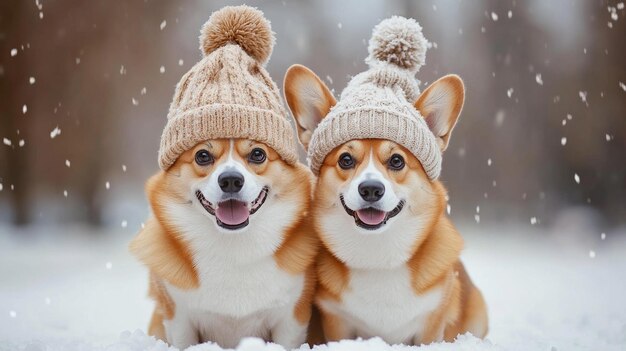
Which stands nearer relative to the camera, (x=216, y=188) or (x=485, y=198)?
(x=216, y=188)

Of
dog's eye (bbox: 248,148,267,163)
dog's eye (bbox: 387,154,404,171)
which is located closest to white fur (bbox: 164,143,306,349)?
dog's eye (bbox: 248,148,267,163)

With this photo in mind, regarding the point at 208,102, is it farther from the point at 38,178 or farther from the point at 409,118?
the point at 38,178

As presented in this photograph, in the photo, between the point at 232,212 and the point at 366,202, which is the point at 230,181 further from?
the point at 366,202

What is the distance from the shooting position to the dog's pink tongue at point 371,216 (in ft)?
9.55

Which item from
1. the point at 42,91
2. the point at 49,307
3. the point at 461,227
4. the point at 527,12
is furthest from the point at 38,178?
the point at 527,12

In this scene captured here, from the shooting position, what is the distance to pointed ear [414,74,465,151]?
321cm

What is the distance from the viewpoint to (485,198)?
339 inches

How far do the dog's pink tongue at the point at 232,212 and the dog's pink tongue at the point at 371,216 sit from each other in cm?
52

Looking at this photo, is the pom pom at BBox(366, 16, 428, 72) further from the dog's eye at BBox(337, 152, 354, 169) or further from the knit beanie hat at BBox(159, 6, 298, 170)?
the dog's eye at BBox(337, 152, 354, 169)

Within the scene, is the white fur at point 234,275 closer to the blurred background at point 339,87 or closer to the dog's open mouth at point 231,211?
the dog's open mouth at point 231,211

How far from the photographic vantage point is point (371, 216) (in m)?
2.92

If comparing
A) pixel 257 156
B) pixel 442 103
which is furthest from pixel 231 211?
pixel 442 103

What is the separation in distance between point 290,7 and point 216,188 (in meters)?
5.87

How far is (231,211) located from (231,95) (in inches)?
22.4
